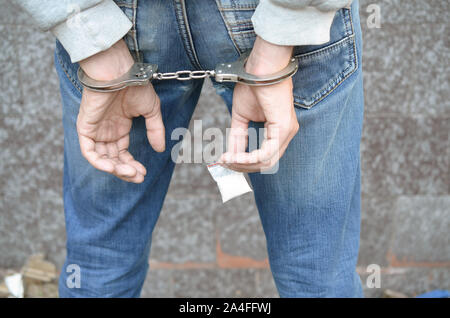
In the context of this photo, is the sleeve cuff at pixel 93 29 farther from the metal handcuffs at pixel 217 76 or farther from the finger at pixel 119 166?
the finger at pixel 119 166

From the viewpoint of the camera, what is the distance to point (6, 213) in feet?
6.11

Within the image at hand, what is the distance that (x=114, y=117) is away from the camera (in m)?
0.91

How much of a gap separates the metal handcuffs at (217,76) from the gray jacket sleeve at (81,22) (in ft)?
0.18

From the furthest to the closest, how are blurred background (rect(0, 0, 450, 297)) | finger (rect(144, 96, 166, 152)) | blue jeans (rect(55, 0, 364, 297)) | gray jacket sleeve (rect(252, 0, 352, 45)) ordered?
blurred background (rect(0, 0, 450, 297)) → finger (rect(144, 96, 166, 152)) → blue jeans (rect(55, 0, 364, 297)) → gray jacket sleeve (rect(252, 0, 352, 45))

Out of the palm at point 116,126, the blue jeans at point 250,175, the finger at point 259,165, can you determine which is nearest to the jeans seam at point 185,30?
the blue jeans at point 250,175

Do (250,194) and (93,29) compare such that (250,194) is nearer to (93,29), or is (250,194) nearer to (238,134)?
(238,134)

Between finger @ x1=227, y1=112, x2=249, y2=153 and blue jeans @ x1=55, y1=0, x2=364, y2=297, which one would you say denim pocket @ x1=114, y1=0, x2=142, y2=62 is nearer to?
blue jeans @ x1=55, y1=0, x2=364, y2=297

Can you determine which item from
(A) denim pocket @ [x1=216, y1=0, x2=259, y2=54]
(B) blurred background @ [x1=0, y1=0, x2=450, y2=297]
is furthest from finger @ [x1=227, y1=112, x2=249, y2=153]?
(B) blurred background @ [x1=0, y1=0, x2=450, y2=297]

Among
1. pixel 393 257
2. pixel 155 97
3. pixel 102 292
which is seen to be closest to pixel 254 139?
pixel 155 97

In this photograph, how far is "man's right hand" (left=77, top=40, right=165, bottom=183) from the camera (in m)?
0.80

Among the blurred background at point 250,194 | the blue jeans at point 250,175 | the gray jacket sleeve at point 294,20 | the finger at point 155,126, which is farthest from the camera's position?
the blurred background at point 250,194

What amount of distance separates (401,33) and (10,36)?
1382 mm

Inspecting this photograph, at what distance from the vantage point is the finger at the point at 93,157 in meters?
0.87
